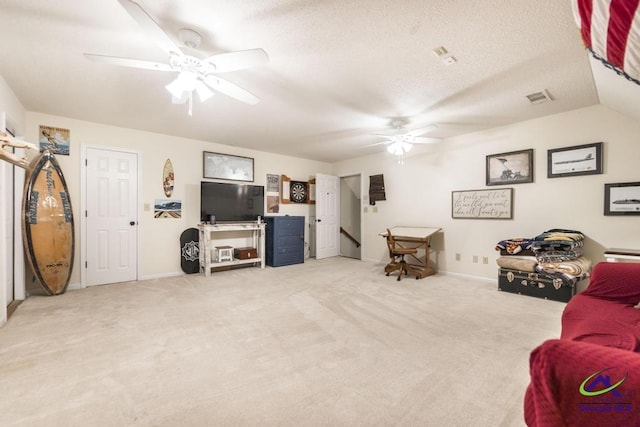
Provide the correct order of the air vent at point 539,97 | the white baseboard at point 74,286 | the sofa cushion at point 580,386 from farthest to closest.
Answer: the white baseboard at point 74,286 → the air vent at point 539,97 → the sofa cushion at point 580,386

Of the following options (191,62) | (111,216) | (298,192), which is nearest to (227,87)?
(191,62)

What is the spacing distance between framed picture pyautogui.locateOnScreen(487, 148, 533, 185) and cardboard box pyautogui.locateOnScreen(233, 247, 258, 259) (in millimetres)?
4150

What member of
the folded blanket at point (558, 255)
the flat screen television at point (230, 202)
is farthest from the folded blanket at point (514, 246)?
the flat screen television at point (230, 202)

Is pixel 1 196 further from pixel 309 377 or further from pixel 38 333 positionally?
pixel 309 377

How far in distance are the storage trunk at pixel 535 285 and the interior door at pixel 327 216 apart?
11.7 feet

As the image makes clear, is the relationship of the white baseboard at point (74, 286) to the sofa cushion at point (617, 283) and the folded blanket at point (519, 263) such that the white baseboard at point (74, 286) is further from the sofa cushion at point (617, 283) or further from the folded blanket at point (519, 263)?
the folded blanket at point (519, 263)

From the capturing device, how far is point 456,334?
7.59 ft

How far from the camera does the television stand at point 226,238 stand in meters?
4.45

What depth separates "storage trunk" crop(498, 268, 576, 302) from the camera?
312cm

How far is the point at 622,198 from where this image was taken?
9.99 feet

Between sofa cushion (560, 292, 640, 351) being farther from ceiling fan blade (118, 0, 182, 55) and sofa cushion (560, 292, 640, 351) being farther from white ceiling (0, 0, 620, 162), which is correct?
ceiling fan blade (118, 0, 182, 55)

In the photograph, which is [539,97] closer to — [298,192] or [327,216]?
[327,216]

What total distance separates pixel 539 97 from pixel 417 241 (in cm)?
243

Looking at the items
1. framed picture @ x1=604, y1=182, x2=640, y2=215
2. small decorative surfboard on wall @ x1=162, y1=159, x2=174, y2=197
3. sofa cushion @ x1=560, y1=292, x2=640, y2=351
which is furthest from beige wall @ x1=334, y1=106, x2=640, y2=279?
small decorative surfboard on wall @ x1=162, y1=159, x2=174, y2=197
